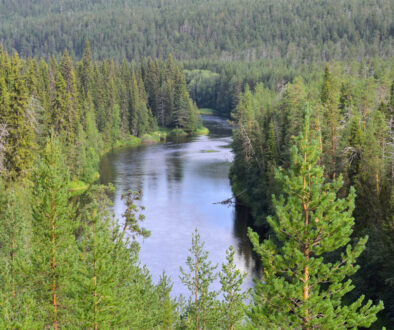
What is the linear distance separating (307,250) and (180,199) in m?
56.6

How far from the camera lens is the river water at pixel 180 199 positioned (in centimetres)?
5317

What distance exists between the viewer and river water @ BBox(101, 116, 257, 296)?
53172 mm

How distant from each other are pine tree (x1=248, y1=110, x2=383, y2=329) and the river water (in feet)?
83.9

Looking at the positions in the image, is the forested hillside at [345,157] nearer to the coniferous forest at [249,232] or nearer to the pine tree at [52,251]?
the coniferous forest at [249,232]

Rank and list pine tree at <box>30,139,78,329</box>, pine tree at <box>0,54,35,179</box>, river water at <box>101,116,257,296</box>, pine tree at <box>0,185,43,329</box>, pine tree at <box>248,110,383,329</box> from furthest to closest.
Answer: pine tree at <box>0,54,35,179</box> < river water at <box>101,116,257,296</box> < pine tree at <box>30,139,78,329</box> < pine tree at <box>0,185,43,329</box> < pine tree at <box>248,110,383,329</box>

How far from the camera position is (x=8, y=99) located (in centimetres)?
6444

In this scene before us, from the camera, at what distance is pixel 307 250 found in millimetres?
19125

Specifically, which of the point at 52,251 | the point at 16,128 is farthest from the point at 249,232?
the point at 16,128

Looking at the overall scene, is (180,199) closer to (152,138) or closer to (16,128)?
(16,128)

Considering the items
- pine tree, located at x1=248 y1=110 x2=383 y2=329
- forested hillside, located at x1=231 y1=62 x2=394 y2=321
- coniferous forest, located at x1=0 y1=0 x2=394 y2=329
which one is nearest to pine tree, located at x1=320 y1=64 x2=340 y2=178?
forested hillside, located at x1=231 y1=62 x2=394 y2=321

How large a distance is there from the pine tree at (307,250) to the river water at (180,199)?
25581mm

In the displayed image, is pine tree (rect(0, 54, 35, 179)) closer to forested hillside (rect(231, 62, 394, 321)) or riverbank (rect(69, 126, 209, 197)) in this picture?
riverbank (rect(69, 126, 209, 197))

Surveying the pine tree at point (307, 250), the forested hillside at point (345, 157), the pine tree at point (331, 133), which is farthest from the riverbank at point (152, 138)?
the pine tree at point (307, 250)

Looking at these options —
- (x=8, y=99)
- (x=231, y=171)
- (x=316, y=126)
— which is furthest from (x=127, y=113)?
(x=316, y=126)
